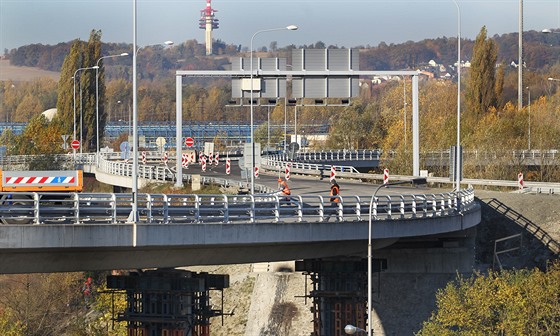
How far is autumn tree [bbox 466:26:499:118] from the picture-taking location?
122 meters

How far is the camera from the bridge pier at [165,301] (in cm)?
4147

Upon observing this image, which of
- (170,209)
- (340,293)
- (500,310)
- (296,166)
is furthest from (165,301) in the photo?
(296,166)

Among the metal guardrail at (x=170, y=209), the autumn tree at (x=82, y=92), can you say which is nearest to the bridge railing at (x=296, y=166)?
the autumn tree at (x=82, y=92)

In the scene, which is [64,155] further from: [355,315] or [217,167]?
[355,315]

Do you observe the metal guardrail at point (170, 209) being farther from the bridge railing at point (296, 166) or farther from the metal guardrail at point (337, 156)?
the metal guardrail at point (337, 156)

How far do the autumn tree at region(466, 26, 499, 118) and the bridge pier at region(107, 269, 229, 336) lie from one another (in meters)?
82.0

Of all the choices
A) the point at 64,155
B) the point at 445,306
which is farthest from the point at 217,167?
the point at 445,306

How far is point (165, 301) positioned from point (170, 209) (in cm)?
521

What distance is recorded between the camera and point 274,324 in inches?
2363

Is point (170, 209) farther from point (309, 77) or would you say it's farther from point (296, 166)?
point (296, 166)

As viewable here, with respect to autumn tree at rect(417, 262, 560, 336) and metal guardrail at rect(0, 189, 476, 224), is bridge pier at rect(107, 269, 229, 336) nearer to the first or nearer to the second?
metal guardrail at rect(0, 189, 476, 224)

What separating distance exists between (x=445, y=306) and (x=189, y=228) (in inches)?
606

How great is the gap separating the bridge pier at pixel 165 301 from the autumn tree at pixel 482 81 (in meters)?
82.0

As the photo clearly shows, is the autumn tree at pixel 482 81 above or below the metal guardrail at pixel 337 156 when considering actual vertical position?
above
